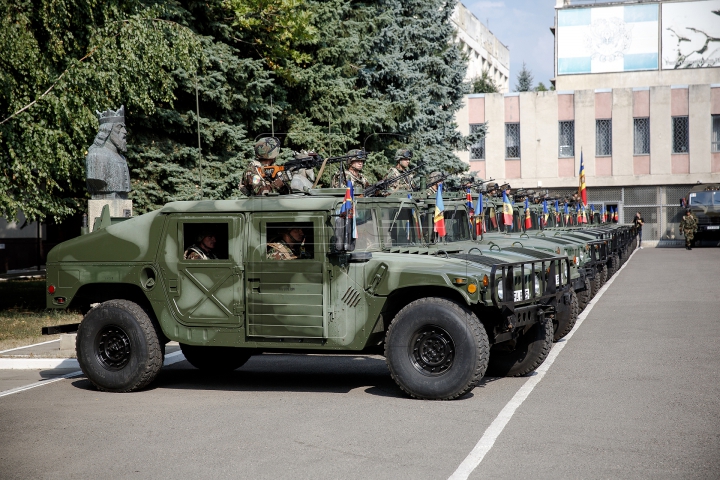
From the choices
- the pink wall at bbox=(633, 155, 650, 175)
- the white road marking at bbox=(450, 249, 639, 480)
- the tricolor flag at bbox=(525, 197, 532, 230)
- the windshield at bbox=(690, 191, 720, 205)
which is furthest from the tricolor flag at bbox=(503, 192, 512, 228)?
the pink wall at bbox=(633, 155, 650, 175)

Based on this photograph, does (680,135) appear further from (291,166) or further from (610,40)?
(291,166)

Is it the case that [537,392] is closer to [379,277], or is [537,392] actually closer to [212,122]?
[379,277]

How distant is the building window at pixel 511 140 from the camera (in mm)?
49656

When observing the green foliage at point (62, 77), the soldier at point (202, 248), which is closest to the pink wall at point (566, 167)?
the green foliage at point (62, 77)

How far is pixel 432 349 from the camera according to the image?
844cm

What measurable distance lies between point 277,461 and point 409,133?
2059 cm

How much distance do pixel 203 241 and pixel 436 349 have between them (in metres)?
2.51

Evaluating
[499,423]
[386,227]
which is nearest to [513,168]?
[386,227]

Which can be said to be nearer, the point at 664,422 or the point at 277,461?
the point at 277,461

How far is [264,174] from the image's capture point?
1025cm

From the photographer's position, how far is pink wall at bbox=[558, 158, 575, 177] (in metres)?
48.8

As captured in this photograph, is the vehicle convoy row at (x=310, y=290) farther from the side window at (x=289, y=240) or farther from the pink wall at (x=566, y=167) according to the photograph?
the pink wall at (x=566, y=167)

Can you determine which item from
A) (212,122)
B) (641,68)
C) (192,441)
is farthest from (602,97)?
(192,441)

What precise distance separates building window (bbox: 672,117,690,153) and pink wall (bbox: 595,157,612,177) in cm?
314
